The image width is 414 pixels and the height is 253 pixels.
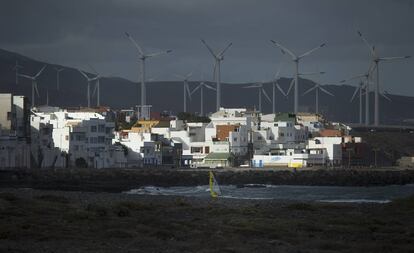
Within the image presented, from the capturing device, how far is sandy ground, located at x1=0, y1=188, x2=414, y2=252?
30.6 meters

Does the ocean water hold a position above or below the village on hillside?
below

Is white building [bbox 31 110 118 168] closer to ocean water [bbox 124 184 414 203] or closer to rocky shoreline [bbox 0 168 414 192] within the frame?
rocky shoreline [bbox 0 168 414 192]

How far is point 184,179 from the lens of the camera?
106 metres

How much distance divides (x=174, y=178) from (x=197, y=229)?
227ft

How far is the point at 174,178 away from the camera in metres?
106

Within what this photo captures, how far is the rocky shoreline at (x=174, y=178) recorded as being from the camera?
84588mm

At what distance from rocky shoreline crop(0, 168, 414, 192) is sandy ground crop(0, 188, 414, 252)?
112 feet

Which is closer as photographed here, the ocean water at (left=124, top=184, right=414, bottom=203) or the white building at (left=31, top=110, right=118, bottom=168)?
the ocean water at (left=124, top=184, right=414, bottom=203)

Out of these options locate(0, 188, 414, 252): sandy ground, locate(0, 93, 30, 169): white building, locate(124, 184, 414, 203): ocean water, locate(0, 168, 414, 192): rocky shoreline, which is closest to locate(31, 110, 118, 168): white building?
locate(0, 93, 30, 169): white building

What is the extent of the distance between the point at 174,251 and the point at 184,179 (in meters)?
76.5

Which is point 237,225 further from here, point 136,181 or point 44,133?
point 44,133

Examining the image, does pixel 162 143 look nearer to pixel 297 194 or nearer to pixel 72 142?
pixel 72 142

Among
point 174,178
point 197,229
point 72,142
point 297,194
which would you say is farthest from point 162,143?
point 197,229

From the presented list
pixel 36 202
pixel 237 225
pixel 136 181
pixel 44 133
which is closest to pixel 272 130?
pixel 44 133
